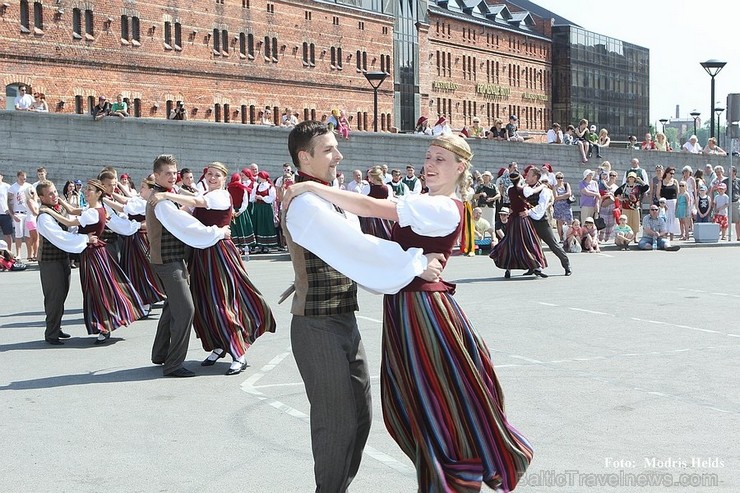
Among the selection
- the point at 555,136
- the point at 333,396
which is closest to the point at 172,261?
the point at 333,396

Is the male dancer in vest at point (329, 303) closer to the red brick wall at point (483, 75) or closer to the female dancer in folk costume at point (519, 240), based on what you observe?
A: the female dancer in folk costume at point (519, 240)

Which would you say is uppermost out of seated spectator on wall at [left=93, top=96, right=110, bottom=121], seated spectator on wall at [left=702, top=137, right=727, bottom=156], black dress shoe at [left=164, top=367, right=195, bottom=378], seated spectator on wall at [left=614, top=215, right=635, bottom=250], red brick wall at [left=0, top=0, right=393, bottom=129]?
red brick wall at [left=0, top=0, right=393, bottom=129]

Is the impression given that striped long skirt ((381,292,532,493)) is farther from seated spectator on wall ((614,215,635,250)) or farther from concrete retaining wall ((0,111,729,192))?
concrete retaining wall ((0,111,729,192))

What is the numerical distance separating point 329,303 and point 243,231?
2107cm

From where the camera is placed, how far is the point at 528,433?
24.5 feet

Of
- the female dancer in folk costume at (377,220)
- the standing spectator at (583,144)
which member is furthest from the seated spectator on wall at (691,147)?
the female dancer in folk costume at (377,220)

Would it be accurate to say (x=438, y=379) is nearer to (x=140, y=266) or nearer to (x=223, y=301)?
(x=223, y=301)

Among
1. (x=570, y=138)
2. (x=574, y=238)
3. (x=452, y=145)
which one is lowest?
(x=574, y=238)

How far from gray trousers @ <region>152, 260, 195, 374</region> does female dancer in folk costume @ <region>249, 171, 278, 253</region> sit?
1642 cm

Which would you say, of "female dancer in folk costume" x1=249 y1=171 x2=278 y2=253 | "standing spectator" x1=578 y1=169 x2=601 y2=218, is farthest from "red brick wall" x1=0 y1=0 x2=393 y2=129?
"standing spectator" x1=578 y1=169 x2=601 y2=218

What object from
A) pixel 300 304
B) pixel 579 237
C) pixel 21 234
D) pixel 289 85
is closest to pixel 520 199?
pixel 579 237

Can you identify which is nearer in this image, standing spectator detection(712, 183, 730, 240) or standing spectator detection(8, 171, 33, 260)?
standing spectator detection(8, 171, 33, 260)

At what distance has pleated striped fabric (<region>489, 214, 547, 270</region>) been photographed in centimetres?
1853

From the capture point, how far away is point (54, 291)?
12281mm
